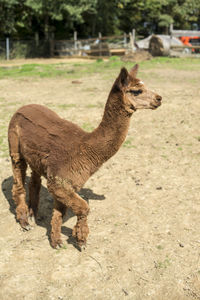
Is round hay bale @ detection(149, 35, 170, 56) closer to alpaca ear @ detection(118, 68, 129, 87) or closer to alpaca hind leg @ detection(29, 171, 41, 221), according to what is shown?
alpaca hind leg @ detection(29, 171, 41, 221)

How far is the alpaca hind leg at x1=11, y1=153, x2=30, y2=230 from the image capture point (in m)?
4.23

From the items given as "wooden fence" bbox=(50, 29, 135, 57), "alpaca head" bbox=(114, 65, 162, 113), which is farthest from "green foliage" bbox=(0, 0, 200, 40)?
"alpaca head" bbox=(114, 65, 162, 113)

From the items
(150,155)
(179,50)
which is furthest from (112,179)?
(179,50)

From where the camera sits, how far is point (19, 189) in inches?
170

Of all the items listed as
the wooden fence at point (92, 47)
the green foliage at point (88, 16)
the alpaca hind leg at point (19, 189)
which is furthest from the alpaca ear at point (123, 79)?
the green foliage at point (88, 16)

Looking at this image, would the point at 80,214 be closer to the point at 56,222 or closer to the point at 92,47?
the point at 56,222

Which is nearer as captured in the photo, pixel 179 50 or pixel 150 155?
pixel 150 155

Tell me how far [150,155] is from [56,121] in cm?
298

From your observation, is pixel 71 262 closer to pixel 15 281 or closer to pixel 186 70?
pixel 15 281

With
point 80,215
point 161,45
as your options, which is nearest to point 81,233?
point 80,215

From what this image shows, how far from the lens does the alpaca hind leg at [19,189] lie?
4.23 metres

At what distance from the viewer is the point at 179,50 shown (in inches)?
909

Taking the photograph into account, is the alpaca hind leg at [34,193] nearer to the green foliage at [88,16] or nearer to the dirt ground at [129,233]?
the dirt ground at [129,233]

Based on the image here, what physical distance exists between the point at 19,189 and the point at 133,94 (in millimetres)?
2047
